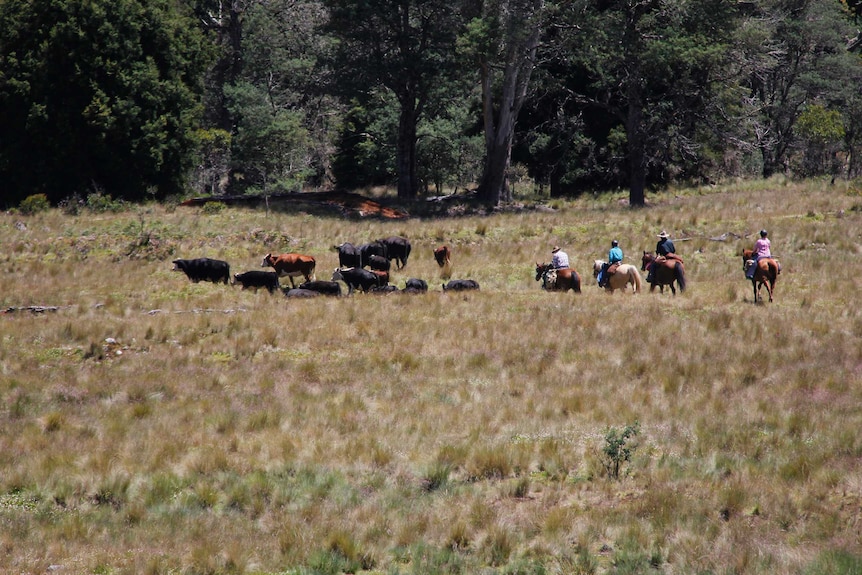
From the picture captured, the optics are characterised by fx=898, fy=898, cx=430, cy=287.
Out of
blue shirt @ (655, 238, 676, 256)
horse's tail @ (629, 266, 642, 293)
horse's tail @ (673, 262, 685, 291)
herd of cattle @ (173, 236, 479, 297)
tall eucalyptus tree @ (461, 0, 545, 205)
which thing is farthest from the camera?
tall eucalyptus tree @ (461, 0, 545, 205)

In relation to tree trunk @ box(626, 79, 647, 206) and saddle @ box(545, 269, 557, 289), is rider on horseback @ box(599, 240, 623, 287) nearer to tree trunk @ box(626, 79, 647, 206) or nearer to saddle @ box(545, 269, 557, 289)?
saddle @ box(545, 269, 557, 289)

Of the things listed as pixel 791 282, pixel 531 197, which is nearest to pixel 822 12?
pixel 531 197

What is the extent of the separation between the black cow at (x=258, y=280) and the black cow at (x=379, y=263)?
12.2ft

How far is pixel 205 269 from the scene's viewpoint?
2684 centimetres

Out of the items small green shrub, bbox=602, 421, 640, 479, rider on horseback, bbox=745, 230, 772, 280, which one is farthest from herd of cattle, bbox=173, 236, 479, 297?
small green shrub, bbox=602, 421, 640, 479

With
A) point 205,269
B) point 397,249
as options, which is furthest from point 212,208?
point 205,269

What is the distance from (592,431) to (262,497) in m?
5.42

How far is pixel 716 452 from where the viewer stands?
520 inches

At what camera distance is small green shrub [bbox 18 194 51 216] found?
135 feet

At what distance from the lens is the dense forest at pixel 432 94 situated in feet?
148

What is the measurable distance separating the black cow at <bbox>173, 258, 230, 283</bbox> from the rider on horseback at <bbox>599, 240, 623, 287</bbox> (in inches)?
443

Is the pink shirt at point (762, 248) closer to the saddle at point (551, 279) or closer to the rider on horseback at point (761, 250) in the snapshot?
the rider on horseback at point (761, 250)

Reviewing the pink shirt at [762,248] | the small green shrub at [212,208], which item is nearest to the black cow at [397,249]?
the pink shirt at [762,248]

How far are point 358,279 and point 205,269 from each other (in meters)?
4.66
